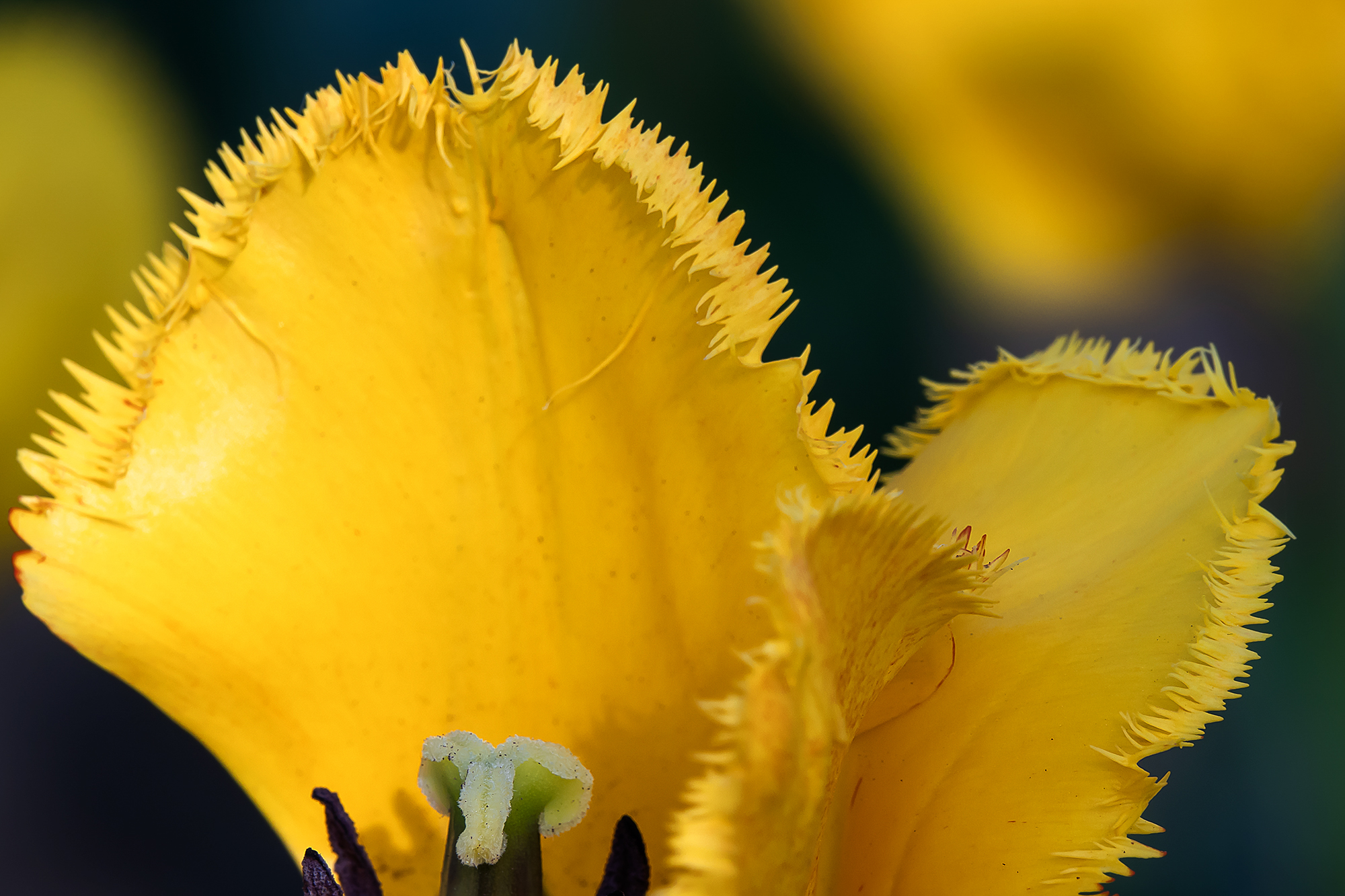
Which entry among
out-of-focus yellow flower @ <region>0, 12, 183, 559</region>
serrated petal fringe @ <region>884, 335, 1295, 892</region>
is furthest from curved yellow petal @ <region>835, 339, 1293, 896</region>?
out-of-focus yellow flower @ <region>0, 12, 183, 559</region>

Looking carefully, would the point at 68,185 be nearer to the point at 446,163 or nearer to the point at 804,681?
the point at 446,163

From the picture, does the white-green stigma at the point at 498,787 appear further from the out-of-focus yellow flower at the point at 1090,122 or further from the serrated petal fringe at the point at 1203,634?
the out-of-focus yellow flower at the point at 1090,122

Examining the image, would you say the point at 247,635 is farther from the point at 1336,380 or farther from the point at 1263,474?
the point at 1336,380

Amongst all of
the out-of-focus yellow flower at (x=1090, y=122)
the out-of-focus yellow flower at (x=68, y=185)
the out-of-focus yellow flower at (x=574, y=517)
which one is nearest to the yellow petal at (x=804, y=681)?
the out-of-focus yellow flower at (x=574, y=517)

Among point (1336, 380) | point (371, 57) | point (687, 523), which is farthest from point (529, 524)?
point (1336, 380)

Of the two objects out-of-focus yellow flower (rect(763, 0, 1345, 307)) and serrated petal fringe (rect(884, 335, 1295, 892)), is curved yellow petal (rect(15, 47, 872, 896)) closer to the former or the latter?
serrated petal fringe (rect(884, 335, 1295, 892))

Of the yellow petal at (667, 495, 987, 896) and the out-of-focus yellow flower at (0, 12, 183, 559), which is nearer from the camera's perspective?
the yellow petal at (667, 495, 987, 896)
